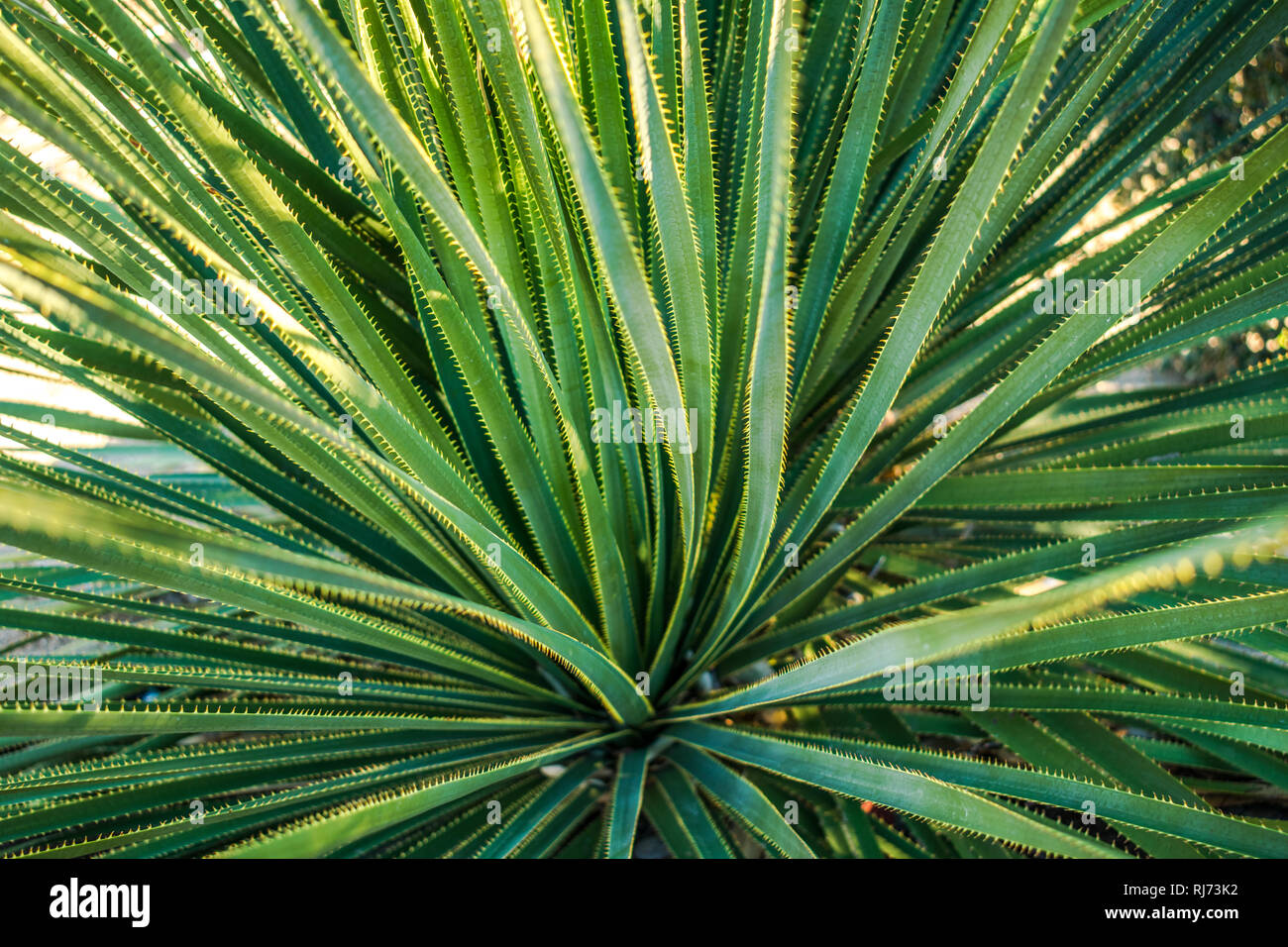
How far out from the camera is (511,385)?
102 cm

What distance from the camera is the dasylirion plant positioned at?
685 millimetres

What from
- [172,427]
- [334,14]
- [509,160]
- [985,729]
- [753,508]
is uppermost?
[334,14]

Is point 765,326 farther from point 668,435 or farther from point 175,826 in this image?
point 175,826

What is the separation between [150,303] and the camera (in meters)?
0.81

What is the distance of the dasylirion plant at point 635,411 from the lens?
0.69 m

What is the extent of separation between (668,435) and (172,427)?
0.69m

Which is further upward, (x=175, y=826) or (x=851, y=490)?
(x=851, y=490)

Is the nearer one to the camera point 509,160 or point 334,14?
point 509,160

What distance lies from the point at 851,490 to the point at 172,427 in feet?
3.00

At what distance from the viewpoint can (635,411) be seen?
928mm
